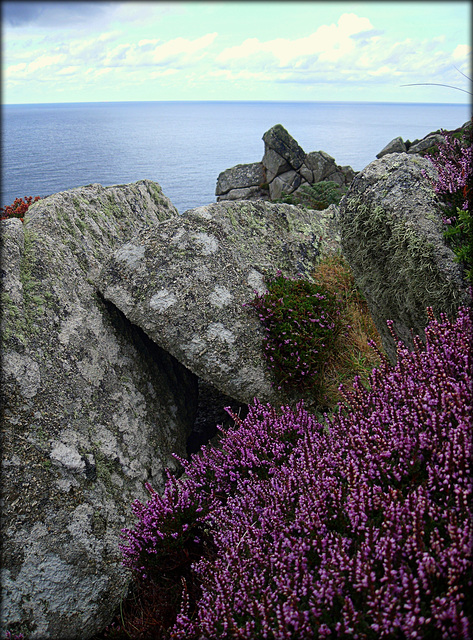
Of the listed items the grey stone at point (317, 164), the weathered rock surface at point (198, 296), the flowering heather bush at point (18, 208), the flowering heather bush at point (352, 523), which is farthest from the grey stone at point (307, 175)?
the flowering heather bush at point (352, 523)

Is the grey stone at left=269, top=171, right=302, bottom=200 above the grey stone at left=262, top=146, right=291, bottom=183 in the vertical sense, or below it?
below

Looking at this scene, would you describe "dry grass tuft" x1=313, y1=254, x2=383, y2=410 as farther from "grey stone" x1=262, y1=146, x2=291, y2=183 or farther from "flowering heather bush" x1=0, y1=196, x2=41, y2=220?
"grey stone" x1=262, y1=146, x2=291, y2=183

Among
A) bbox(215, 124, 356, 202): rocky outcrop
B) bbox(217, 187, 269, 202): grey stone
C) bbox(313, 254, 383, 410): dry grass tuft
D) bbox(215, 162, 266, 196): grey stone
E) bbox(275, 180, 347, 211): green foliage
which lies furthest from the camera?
bbox(215, 162, 266, 196): grey stone

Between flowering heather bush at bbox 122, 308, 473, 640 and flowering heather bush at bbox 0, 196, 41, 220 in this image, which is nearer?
flowering heather bush at bbox 122, 308, 473, 640

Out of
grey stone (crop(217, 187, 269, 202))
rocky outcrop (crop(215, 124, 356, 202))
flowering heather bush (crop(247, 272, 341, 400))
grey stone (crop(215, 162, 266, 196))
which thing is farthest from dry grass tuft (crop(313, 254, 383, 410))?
grey stone (crop(215, 162, 266, 196))

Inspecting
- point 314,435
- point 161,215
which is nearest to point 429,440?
point 314,435

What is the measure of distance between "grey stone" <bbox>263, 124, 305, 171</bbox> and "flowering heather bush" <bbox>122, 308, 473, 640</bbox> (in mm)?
20711

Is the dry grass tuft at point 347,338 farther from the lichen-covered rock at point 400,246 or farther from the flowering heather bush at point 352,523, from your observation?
the flowering heather bush at point 352,523

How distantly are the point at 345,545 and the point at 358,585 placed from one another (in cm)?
27

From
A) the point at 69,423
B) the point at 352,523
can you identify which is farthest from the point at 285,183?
the point at 352,523

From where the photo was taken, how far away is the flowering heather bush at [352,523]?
212 cm

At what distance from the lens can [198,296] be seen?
494 centimetres

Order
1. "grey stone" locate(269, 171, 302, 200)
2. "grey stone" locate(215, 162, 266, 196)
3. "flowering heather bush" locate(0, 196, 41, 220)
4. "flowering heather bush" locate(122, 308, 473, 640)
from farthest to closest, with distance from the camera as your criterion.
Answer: "grey stone" locate(215, 162, 266, 196), "grey stone" locate(269, 171, 302, 200), "flowering heather bush" locate(0, 196, 41, 220), "flowering heather bush" locate(122, 308, 473, 640)

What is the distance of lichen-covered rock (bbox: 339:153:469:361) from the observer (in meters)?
4.11
